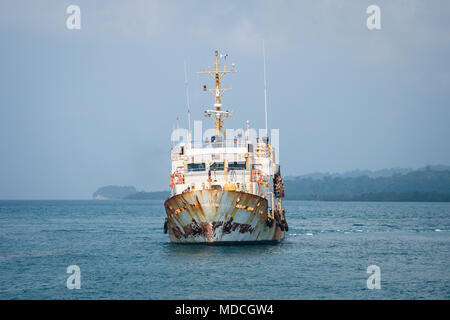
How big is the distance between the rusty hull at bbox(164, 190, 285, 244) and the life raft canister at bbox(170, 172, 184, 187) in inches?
101

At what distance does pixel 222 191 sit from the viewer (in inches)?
1569

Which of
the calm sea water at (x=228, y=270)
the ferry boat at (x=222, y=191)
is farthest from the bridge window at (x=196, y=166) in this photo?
the calm sea water at (x=228, y=270)

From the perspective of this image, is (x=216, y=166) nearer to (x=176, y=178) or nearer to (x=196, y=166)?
(x=196, y=166)

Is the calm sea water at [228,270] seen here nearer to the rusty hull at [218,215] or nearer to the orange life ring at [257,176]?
the rusty hull at [218,215]

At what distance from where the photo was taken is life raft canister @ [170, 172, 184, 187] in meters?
45.1

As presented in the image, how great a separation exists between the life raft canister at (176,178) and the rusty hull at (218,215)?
258 cm

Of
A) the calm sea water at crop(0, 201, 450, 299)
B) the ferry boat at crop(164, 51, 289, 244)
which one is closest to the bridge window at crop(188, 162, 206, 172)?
the ferry boat at crop(164, 51, 289, 244)

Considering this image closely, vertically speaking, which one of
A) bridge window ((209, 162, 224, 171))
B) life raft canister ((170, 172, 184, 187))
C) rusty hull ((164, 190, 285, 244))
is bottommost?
rusty hull ((164, 190, 285, 244))

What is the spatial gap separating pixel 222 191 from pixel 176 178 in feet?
22.0

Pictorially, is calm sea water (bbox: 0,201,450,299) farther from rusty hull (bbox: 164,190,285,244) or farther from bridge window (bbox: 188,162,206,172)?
bridge window (bbox: 188,162,206,172)

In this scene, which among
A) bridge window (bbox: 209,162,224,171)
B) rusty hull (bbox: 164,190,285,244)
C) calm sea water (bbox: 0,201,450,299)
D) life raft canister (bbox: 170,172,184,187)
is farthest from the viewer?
life raft canister (bbox: 170,172,184,187)

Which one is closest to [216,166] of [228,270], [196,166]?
[196,166]

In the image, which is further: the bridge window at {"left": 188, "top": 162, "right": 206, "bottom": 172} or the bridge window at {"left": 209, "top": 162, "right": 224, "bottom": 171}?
the bridge window at {"left": 188, "top": 162, "right": 206, "bottom": 172}
